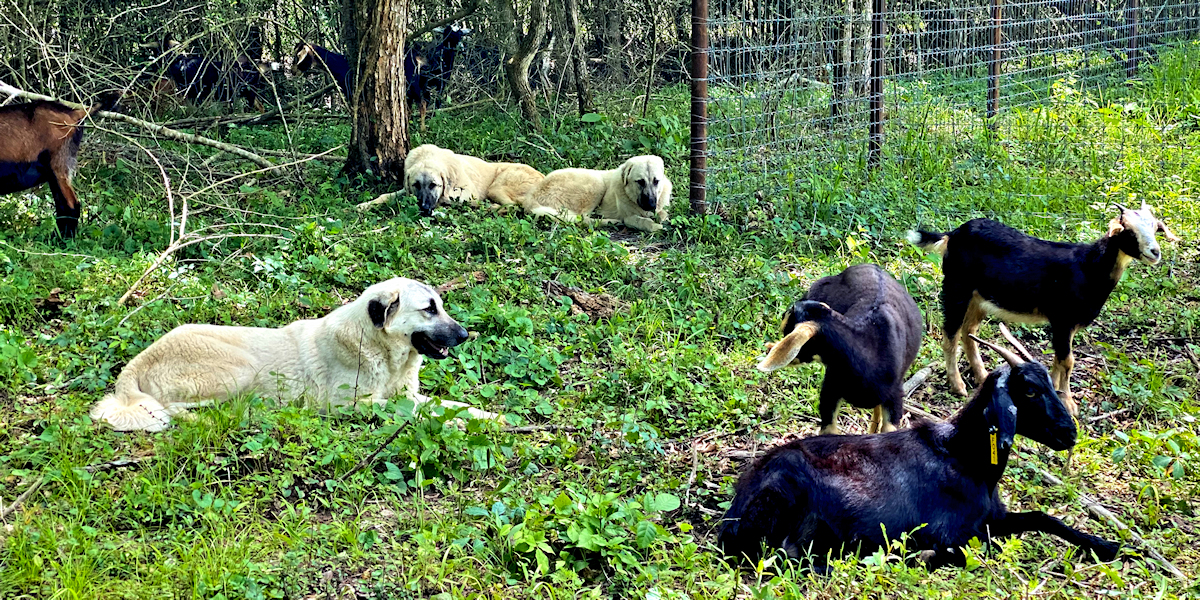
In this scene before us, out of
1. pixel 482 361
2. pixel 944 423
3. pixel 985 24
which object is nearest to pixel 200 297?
pixel 482 361

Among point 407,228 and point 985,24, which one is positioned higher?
point 985,24

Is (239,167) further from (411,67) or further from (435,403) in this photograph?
(435,403)

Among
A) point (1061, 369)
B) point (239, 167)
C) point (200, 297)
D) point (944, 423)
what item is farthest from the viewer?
point (239, 167)

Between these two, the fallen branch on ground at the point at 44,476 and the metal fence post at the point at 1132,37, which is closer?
the fallen branch on ground at the point at 44,476

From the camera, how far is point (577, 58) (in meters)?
12.0

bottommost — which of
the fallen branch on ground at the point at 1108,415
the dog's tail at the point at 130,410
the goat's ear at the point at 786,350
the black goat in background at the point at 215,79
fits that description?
the fallen branch on ground at the point at 1108,415

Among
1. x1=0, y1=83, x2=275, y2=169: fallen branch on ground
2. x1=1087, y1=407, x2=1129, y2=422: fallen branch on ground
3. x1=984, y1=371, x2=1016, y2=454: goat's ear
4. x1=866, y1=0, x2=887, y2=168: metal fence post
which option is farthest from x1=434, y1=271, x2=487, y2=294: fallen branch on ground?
x1=866, y1=0, x2=887, y2=168: metal fence post

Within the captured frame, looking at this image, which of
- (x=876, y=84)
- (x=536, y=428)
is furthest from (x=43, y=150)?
(x=876, y=84)

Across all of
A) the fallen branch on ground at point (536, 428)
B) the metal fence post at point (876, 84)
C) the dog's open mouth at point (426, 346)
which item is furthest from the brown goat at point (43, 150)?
the metal fence post at point (876, 84)

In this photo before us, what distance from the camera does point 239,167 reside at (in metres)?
9.85

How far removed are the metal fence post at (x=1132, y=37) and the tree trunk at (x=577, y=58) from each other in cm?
693

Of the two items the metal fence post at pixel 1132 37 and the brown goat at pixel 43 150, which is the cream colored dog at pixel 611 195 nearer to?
the brown goat at pixel 43 150

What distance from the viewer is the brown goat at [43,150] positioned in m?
7.84

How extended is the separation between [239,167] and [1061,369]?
24.5ft
